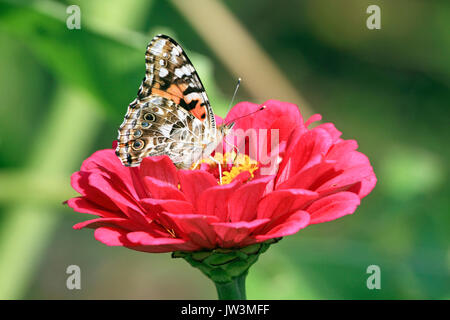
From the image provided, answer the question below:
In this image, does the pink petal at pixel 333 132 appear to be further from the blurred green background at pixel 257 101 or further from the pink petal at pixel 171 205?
the blurred green background at pixel 257 101

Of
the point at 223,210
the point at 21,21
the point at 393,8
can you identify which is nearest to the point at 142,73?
the point at 21,21

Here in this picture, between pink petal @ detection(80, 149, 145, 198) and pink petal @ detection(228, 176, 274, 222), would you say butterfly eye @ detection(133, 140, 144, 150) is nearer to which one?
pink petal @ detection(80, 149, 145, 198)

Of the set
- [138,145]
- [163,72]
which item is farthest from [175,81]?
[138,145]

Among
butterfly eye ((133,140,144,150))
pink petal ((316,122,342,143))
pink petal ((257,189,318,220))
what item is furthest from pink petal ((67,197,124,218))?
pink petal ((316,122,342,143))

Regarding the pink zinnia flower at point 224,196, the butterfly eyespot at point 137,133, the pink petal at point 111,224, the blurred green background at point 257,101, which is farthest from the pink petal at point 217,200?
the blurred green background at point 257,101

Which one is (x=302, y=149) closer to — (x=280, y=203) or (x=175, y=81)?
(x=280, y=203)

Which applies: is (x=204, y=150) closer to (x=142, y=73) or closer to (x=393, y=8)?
(x=142, y=73)
